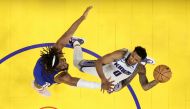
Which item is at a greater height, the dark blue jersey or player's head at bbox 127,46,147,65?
player's head at bbox 127,46,147,65

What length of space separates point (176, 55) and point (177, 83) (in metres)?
0.40

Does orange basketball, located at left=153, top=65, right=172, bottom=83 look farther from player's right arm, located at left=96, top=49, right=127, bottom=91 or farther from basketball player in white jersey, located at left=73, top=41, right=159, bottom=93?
player's right arm, located at left=96, top=49, right=127, bottom=91

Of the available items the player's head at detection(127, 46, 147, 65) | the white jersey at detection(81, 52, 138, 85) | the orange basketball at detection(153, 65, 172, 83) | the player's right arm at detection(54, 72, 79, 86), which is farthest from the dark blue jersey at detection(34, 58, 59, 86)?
the orange basketball at detection(153, 65, 172, 83)

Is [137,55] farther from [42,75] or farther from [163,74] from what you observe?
[42,75]

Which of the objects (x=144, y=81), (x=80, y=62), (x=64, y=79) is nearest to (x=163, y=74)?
(x=144, y=81)

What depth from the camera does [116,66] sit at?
13.4 ft

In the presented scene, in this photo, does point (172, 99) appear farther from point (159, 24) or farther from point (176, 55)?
point (159, 24)

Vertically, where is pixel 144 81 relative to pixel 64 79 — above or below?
below

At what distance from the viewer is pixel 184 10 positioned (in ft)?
16.6

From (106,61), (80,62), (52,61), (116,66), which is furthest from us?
(80,62)

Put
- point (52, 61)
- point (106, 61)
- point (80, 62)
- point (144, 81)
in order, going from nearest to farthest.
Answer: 1. point (52, 61)
2. point (106, 61)
3. point (80, 62)
4. point (144, 81)

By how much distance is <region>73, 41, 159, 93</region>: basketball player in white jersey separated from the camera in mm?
3861

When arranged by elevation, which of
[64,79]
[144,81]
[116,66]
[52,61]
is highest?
[52,61]

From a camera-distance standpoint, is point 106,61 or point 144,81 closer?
point 106,61
